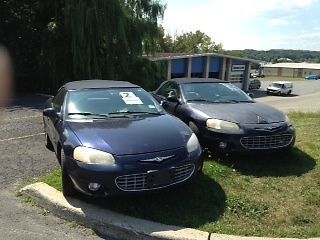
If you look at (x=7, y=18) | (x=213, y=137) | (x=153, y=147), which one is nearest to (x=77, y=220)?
(x=153, y=147)

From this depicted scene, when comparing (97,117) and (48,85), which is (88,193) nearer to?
(97,117)

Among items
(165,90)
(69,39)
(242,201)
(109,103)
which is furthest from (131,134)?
(69,39)

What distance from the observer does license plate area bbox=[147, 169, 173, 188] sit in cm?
416

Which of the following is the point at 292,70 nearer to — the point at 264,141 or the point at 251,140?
the point at 264,141

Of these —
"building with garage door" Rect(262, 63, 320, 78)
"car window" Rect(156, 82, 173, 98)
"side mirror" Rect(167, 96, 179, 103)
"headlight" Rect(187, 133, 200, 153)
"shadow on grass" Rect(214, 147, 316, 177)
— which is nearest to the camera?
"headlight" Rect(187, 133, 200, 153)

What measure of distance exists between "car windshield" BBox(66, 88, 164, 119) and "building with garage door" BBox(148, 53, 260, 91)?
2966 cm

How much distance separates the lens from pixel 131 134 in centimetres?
456

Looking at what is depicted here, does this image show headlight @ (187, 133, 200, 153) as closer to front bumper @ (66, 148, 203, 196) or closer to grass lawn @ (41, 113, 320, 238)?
front bumper @ (66, 148, 203, 196)

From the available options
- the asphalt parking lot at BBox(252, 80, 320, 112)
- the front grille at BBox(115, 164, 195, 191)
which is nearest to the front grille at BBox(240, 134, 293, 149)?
the front grille at BBox(115, 164, 195, 191)

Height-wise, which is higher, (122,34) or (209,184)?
(122,34)

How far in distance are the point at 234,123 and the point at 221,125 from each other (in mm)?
196

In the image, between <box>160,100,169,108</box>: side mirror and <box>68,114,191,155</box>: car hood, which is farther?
<box>160,100,169,108</box>: side mirror

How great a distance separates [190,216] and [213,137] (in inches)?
75.8

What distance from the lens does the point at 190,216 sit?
4.22 metres
